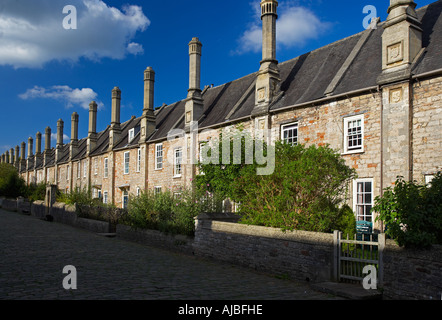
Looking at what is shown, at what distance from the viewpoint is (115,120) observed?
34.8 metres

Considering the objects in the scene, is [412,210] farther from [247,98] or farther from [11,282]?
Answer: [247,98]

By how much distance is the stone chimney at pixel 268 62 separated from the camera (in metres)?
19.0

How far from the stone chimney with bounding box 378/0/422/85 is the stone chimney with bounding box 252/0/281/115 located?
6.22 m

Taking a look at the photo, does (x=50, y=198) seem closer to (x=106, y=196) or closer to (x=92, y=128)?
(x=106, y=196)

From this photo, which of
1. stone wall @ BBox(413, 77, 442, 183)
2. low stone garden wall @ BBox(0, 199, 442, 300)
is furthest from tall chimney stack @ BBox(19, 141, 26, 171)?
stone wall @ BBox(413, 77, 442, 183)

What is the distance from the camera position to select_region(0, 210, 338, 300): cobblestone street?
7086 mm

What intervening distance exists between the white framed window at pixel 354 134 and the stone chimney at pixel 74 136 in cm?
3744

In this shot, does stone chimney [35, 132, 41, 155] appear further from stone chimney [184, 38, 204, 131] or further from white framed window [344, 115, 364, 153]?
white framed window [344, 115, 364, 153]

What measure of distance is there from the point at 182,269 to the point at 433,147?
29.8 feet

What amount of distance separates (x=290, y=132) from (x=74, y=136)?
35.5m

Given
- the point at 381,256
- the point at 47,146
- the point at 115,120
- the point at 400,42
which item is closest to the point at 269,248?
the point at 381,256

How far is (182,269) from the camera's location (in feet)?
33.0

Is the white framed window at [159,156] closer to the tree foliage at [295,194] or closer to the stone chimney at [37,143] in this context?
the tree foliage at [295,194]

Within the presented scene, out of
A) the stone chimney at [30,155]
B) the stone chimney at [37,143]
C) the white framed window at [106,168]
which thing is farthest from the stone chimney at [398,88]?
the stone chimney at [30,155]
